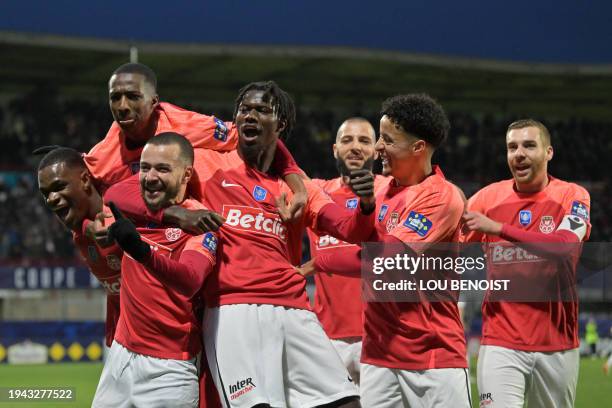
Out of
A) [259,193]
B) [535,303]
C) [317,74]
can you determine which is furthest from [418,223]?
[317,74]

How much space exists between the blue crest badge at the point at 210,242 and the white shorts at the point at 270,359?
0.31 m

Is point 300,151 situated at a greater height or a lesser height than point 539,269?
greater

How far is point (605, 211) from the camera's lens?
85.3 feet

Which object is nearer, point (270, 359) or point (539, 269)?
point (270, 359)

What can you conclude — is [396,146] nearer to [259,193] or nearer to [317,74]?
[259,193]

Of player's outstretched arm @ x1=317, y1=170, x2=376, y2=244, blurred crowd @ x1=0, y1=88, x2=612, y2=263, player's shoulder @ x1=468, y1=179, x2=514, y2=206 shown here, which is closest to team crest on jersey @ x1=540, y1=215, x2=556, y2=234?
player's shoulder @ x1=468, y1=179, x2=514, y2=206

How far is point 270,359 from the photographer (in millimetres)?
4828

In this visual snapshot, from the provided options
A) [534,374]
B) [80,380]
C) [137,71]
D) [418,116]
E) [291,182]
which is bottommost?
[80,380]

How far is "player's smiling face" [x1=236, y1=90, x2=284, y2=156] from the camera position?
16.5ft

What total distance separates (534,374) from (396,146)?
1.86 m

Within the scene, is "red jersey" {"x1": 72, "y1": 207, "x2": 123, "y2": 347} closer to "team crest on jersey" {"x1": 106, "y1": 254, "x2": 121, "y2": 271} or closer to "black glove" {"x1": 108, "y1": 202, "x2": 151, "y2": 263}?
"team crest on jersey" {"x1": 106, "y1": 254, "x2": 121, "y2": 271}

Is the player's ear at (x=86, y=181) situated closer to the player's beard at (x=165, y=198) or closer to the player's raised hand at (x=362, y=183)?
the player's beard at (x=165, y=198)

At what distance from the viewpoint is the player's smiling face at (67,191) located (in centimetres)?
551

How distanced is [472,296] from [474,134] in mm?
22661
